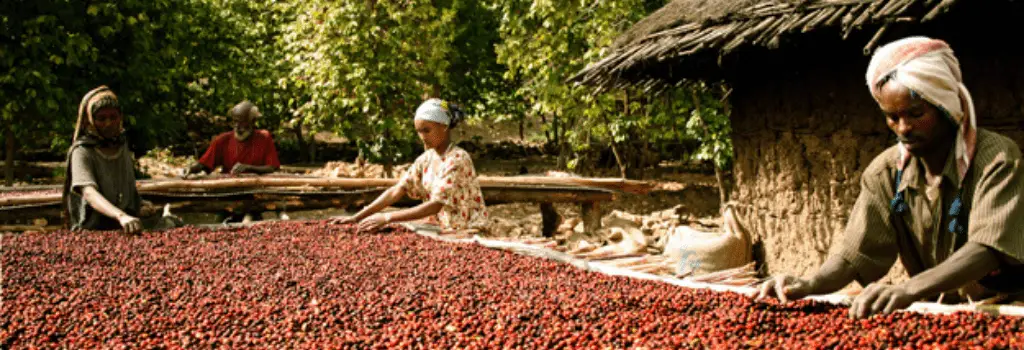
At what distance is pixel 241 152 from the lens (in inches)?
263

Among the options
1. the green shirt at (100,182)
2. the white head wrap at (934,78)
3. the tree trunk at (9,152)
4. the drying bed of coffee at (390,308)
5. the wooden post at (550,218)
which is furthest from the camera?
the tree trunk at (9,152)

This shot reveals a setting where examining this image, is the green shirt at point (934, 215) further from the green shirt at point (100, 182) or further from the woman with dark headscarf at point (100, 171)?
the green shirt at point (100, 182)

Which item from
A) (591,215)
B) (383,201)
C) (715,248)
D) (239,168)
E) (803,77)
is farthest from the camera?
(591,215)

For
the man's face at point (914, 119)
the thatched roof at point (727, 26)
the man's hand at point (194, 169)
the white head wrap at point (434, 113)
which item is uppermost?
the thatched roof at point (727, 26)

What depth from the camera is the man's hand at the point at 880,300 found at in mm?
1753

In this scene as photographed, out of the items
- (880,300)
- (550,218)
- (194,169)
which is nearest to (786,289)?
(880,300)

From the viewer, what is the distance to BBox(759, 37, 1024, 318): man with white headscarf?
1.71m

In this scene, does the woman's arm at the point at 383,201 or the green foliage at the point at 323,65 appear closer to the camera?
the woman's arm at the point at 383,201

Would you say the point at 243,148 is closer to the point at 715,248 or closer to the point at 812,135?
the point at 715,248

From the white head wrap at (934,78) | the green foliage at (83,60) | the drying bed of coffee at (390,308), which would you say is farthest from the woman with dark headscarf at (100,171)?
the green foliage at (83,60)

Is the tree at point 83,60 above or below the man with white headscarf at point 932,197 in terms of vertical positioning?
above

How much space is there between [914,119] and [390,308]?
1426 mm

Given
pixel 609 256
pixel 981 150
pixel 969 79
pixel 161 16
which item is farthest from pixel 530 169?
pixel 981 150

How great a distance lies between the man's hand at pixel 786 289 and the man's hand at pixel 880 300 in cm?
16
